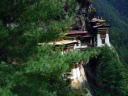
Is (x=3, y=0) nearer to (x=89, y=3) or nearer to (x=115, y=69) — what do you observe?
(x=115, y=69)

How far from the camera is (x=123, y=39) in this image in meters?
104

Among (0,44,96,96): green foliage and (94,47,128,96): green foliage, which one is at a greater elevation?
(0,44,96,96): green foliage

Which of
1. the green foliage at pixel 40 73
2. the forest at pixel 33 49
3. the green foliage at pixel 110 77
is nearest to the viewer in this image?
the green foliage at pixel 40 73

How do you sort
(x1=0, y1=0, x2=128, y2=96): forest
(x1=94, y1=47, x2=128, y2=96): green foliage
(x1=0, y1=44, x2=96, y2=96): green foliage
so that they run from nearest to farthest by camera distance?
(x1=0, y1=44, x2=96, y2=96): green foliage, (x1=0, y1=0, x2=128, y2=96): forest, (x1=94, y1=47, x2=128, y2=96): green foliage

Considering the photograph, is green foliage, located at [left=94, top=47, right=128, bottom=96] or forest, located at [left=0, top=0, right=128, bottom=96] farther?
green foliage, located at [left=94, top=47, right=128, bottom=96]

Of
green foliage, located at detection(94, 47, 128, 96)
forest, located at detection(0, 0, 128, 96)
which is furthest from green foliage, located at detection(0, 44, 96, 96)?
green foliage, located at detection(94, 47, 128, 96)

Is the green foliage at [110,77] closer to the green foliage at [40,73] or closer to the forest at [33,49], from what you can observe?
the forest at [33,49]

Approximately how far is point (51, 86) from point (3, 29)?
9.42ft

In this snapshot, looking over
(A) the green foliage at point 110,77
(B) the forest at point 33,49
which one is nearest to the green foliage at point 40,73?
(B) the forest at point 33,49

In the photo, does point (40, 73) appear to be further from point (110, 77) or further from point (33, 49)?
point (110, 77)

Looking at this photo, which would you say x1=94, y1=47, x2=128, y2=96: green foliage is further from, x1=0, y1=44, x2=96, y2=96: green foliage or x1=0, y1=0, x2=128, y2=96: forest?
x1=0, y1=44, x2=96, y2=96: green foliage

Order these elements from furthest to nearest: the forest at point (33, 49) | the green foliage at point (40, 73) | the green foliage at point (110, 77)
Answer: the green foliage at point (110, 77), the forest at point (33, 49), the green foliage at point (40, 73)

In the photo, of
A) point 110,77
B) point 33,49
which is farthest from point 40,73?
point 110,77

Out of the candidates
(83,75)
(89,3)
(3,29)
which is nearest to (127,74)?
(83,75)
